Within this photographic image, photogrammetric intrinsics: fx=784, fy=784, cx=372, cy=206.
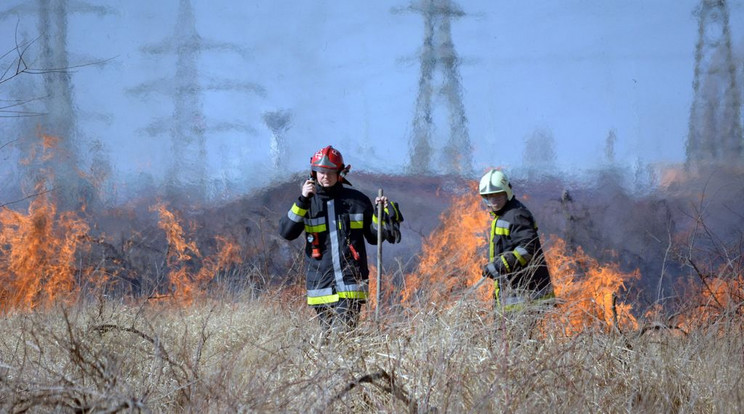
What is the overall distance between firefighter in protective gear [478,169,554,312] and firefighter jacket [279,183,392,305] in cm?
83

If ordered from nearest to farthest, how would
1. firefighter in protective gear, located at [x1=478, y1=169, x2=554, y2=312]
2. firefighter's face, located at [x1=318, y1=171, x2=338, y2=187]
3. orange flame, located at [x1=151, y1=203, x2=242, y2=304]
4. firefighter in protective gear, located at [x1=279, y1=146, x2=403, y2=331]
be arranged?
firefighter in protective gear, located at [x1=478, y1=169, x2=554, y2=312], firefighter in protective gear, located at [x1=279, y1=146, x2=403, y2=331], firefighter's face, located at [x1=318, y1=171, x2=338, y2=187], orange flame, located at [x1=151, y1=203, x2=242, y2=304]

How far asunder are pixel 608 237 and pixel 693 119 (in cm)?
248

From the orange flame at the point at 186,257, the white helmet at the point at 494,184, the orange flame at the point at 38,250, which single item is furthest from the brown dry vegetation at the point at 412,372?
the orange flame at the point at 186,257

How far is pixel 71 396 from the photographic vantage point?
9.87 ft

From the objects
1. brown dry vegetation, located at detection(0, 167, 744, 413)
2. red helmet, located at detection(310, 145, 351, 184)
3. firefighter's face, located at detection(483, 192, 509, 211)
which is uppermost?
red helmet, located at detection(310, 145, 351, 184)

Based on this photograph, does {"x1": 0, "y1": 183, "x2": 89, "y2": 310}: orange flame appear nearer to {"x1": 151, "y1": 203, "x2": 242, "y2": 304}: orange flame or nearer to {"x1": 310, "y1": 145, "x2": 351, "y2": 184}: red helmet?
{"x1": 151, "y1": 203, "x2": 242, "y2": 304}: orange flame

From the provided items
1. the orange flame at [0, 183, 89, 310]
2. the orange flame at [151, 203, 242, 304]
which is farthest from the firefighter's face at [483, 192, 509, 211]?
the orange flame at [151, 203, 242, 304]

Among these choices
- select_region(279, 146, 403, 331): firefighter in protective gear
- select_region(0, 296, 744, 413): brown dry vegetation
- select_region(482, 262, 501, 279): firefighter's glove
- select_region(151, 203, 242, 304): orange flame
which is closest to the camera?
select_region(0, 296, 744, 413): brown dry vegetation

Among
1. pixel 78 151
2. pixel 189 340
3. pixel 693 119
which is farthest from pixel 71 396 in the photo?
pixel 693 119

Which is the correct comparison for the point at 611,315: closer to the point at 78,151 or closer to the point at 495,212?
the point at 495,212

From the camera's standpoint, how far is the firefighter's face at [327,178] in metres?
6.07

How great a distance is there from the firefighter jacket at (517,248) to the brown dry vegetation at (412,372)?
0.90 meters

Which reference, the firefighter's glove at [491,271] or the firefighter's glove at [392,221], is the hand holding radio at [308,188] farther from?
the firefighter's glove at [491,271]

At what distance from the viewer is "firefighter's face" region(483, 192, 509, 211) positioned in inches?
237
